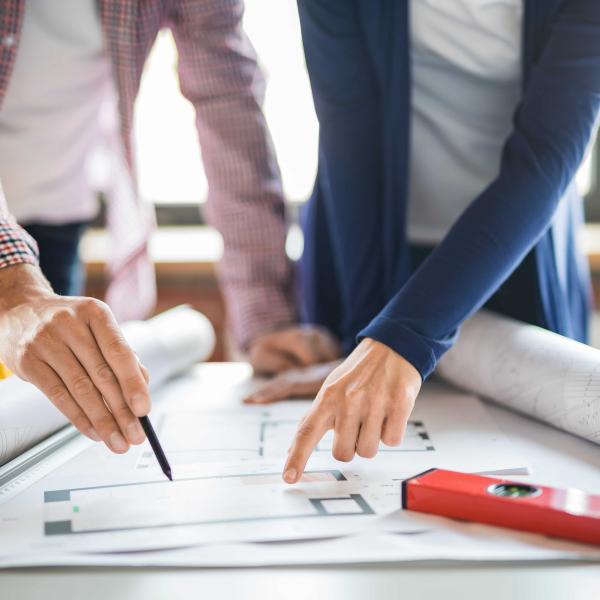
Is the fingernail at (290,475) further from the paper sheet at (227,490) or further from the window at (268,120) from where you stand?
the window at (268,120)

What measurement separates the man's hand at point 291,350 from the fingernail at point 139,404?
429 mm

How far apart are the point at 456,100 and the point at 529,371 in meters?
0.38

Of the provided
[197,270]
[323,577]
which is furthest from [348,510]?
[197,270]

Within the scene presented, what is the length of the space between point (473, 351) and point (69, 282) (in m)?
0.69

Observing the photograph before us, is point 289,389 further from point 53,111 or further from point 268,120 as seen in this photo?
point 268,120

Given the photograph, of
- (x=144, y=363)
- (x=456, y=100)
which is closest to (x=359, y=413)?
(x=144, y=363)

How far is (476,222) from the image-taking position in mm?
760

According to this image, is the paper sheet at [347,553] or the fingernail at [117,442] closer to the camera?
the paper sheet at [347,553]

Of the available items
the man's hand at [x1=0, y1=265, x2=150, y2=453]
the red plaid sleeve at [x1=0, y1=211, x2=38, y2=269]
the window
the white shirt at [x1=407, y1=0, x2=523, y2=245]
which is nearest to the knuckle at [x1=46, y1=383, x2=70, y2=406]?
the man's hand at [x1=0, y1=265, x2=150, y2=453]

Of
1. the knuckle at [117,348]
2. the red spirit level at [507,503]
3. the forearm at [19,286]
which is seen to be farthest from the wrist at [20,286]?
the red spirit level at [507,503]

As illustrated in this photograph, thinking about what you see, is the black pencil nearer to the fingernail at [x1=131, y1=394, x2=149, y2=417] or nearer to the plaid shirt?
the fingernail at [x1=131, y1=394, x2=149, y2=417]

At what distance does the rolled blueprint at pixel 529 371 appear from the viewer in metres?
0.75

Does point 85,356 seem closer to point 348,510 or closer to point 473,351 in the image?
point 348,510

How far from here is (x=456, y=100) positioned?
3.33 ft
